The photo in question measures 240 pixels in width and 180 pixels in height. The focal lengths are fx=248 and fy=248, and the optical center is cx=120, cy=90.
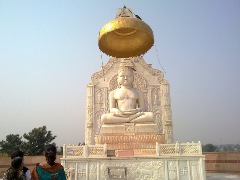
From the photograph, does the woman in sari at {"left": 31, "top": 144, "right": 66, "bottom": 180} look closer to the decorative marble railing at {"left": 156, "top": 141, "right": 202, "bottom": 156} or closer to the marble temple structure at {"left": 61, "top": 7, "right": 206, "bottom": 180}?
the marble temple structure at {"left": 61, "top": 7, "right": 206, "bottom": 180}

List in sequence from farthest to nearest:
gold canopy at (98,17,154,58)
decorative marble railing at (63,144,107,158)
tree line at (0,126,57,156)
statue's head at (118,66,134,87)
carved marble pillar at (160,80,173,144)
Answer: tree line at (0,126,57,156) < carved marble pillar at (160,80,173,144) < statue's head at (118,66,134,87) < decorative marble railing at (63,144,107,158) < gold canopy at (98,17,154,58)

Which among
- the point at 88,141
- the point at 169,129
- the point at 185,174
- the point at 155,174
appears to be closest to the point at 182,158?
the point at 185,174

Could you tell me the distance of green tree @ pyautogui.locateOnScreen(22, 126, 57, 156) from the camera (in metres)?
15.3

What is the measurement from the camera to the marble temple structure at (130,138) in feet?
21.5

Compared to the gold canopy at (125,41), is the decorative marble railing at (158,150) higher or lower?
lower

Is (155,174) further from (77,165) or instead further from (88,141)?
(88,141)

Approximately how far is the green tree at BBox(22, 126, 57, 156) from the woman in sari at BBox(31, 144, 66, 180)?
1385 cm

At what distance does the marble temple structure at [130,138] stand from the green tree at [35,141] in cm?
589

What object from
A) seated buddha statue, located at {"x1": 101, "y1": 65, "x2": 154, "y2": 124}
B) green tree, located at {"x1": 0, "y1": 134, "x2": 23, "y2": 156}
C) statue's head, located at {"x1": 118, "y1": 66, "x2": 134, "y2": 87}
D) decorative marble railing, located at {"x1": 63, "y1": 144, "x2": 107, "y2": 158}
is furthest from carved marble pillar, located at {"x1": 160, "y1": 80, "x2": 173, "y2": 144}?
green tree, located at {"x1": 0, "y1": 134, "x2": 23, "y2": 156}

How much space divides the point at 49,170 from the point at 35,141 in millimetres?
14392

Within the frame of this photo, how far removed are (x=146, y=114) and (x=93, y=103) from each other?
348cm

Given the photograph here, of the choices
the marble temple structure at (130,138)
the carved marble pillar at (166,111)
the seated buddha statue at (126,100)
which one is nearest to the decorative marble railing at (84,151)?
the marble temple structure at (130,138)

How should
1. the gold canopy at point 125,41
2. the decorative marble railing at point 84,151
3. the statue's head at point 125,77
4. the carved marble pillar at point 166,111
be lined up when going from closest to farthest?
the gold canopy at point 125,41
the decorative marble railing at point 84,151
the statue's head at point 125,77
the carved marble pillar at point 166,111

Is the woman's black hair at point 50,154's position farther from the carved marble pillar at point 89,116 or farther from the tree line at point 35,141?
the tree line at point 35,141
